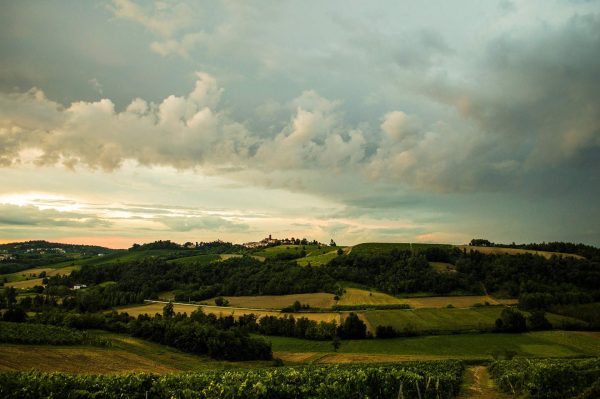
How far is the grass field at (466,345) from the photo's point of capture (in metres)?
72.9

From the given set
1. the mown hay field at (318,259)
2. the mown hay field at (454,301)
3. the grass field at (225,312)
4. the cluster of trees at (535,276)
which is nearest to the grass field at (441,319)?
the mown hay field at (454,301)

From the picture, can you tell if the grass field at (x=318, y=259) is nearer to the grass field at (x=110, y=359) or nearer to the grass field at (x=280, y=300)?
the grass field at (x=280, y=300)

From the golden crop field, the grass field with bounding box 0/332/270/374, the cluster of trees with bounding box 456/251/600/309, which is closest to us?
the grass field with bounding box 0/332/270/374

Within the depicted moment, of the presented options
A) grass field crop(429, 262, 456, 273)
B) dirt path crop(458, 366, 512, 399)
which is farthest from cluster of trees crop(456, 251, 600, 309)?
→ dirt path crop(458, 366, 512, 399)

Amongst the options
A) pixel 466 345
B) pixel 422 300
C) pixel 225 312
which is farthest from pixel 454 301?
pixel 225 312

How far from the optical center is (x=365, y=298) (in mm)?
119438

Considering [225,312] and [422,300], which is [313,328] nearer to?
[225,312]

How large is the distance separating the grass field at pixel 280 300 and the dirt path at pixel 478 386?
56458 millimetres

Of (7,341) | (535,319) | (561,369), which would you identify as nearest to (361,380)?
(561,369)

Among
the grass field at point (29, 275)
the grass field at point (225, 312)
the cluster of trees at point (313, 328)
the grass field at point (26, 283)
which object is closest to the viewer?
A: the cluster of trees at point (313, 328)

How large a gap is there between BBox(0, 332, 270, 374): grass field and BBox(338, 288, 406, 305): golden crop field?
2096 inches

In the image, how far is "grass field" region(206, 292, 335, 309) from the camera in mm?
114938

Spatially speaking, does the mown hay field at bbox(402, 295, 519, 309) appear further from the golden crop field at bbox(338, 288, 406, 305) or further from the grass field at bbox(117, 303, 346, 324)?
the grass field at bbox(117, 303, 346, 324)

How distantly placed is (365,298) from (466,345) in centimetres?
4232
